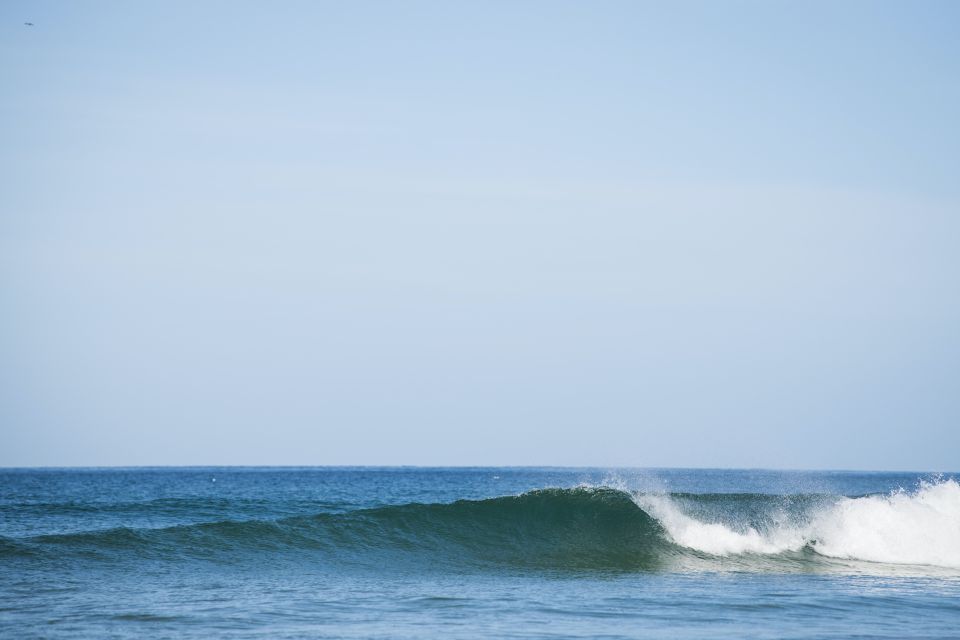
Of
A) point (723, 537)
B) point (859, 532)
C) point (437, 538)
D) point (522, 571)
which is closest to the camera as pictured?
point (522, 571)

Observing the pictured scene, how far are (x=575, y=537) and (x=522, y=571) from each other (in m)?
2.89

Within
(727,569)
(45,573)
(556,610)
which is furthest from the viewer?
(727,569)

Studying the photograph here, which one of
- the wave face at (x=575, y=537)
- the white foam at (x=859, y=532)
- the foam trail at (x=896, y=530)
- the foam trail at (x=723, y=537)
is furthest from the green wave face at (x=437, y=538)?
the foam trail at (x=896, y=530)

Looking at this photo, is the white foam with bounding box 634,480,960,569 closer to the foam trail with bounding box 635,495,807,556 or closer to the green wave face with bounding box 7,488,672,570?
the foam trail with bounding box 635,495,807,556

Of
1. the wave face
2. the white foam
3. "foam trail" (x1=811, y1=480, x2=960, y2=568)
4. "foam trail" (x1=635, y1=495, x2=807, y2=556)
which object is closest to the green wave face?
the wave face

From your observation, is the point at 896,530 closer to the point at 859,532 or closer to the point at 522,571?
the point at 859,532

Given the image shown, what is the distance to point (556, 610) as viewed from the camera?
11.0 metres

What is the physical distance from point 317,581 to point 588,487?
8.35 meters

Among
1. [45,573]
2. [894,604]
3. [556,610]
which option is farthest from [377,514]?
[894,604]

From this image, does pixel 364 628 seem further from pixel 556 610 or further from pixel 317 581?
pixel 317 581

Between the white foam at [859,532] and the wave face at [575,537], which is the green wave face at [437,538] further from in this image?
the white foam at [859,532]

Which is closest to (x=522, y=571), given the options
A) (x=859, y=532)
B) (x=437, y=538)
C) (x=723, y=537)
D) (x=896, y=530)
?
(x=437, y=538)

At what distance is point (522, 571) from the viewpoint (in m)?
15.3

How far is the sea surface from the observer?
10.1 m
